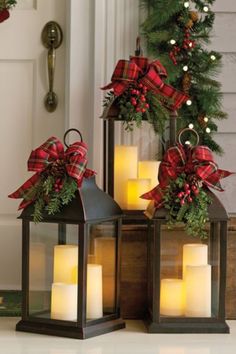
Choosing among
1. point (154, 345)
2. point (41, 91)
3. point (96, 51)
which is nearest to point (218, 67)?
point (96, 51)

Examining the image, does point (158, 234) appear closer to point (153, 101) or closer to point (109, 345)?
point (109, 345)

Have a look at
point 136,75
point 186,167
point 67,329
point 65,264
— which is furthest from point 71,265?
point 136,75

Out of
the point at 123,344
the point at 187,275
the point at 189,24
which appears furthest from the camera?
the point at 189,24

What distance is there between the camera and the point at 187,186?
202 centimetres

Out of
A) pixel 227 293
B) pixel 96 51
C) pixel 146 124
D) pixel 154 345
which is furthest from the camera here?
pixel 96 51

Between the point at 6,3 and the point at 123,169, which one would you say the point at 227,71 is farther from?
the point at 6,3

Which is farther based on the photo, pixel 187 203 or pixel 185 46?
pixel 185 46

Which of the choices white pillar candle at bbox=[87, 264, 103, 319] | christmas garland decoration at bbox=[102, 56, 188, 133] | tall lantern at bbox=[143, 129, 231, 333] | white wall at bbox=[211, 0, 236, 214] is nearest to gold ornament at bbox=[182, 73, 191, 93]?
white wall at bbox=[211, 0, 236, 214]

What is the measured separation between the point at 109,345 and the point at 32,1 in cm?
146

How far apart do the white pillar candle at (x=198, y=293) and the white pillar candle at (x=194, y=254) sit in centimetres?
1

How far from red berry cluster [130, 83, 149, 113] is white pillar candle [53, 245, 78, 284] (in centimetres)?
51

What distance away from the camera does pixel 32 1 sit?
114 inches

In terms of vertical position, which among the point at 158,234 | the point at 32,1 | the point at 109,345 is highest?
the point at 32,1

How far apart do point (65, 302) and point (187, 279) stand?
0.33m
